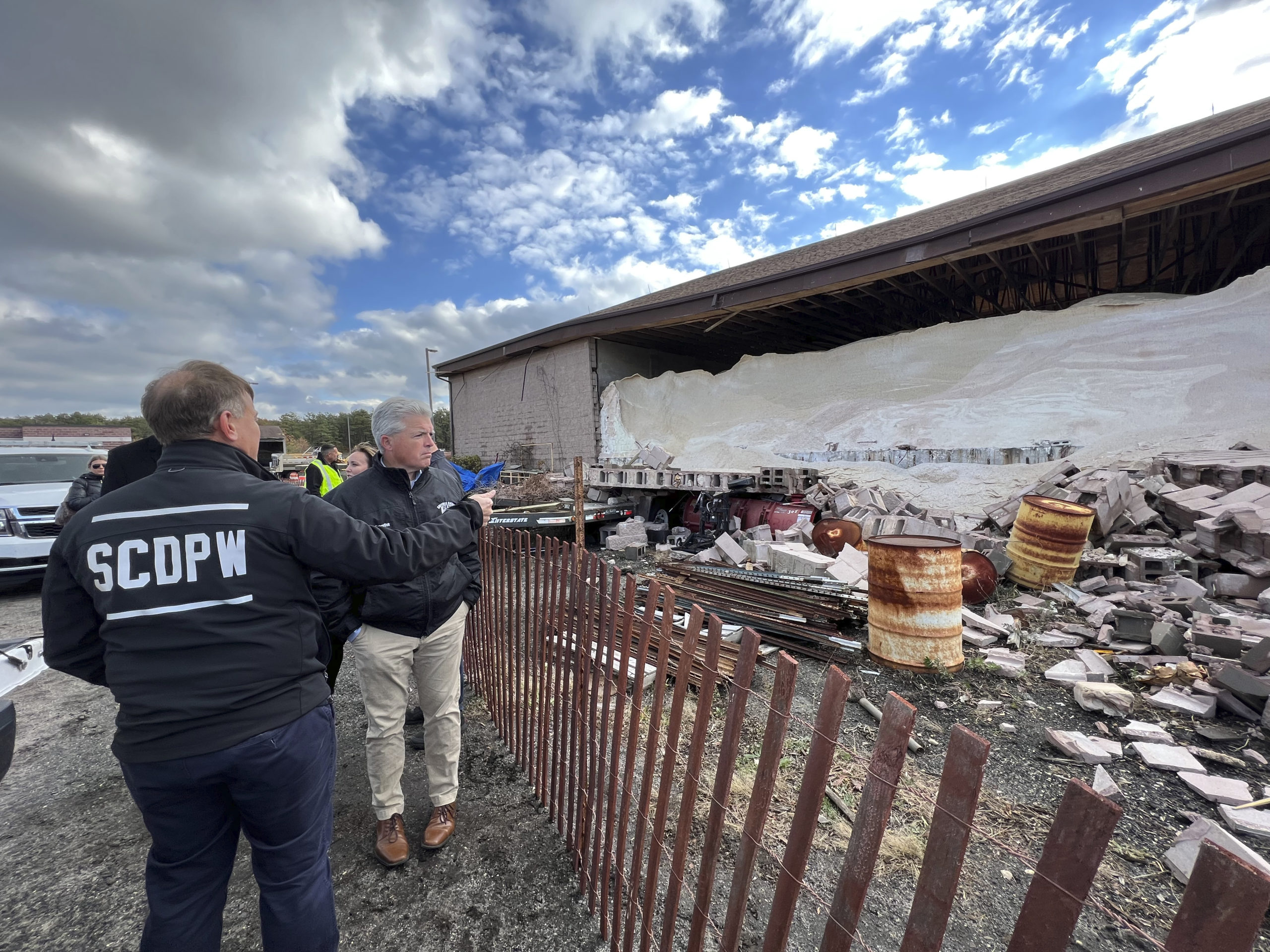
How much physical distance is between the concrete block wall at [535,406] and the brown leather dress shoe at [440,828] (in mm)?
10863

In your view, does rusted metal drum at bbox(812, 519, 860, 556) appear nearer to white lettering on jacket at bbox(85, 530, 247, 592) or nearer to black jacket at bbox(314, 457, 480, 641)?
black jacket at bbox(314, 457, 480, 641)

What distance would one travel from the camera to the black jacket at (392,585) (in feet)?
7.36

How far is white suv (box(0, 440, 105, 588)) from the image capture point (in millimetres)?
6570

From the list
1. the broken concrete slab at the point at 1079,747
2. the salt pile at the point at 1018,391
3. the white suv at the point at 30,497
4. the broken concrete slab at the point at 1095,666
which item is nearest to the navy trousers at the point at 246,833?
the broken concrete slab at the point at 1079,747

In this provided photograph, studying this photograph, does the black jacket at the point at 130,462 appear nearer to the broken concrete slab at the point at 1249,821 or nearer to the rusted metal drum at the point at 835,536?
the broken concrete slab at the point at 1249,821

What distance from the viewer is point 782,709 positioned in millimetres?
1329

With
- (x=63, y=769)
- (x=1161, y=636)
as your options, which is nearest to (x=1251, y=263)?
(x=1161, y=636)

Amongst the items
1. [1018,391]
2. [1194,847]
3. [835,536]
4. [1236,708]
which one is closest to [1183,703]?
[1236,708]

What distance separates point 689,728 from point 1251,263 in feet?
42.2

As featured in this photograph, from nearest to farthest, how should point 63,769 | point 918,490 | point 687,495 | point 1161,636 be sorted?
point 63,769, point 1161,636, point 918,490, point 687,495

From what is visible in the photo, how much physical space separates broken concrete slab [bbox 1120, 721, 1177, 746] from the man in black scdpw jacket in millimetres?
4232

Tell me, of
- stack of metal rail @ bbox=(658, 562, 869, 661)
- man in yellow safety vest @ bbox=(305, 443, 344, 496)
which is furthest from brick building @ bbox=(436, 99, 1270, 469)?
man in yellow safety vest @ bbox=(305, 443, 344, 496)

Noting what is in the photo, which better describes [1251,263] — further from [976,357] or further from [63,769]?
[63,769]

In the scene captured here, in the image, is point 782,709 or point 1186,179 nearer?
point 782,709
